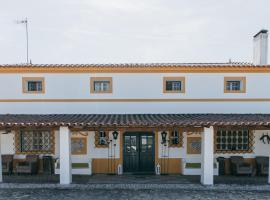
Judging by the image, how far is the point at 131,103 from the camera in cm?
1302

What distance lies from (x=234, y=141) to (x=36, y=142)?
10694mm

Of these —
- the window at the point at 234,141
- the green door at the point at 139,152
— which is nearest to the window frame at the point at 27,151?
the green door at the point at 139,152

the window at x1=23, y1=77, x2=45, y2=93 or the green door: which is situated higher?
the window at x1=23, y1=77, x2=45, y2=93

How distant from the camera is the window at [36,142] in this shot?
12.8 m

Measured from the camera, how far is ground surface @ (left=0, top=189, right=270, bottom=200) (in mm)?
9461

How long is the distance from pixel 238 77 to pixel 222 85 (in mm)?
987

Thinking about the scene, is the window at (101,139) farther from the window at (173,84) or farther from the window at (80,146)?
the window at (173,84)

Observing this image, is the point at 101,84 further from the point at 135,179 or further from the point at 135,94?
the point at 135,179

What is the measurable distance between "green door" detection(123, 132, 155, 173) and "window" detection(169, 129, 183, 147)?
102cm

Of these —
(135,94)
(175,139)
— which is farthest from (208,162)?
(135,94)

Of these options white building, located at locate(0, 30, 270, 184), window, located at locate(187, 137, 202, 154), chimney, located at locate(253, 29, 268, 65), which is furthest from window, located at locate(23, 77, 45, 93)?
chimney, located at locate(253, 29, 268, 65)

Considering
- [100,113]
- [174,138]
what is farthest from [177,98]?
[100,113]

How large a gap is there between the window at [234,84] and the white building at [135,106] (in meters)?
0.05

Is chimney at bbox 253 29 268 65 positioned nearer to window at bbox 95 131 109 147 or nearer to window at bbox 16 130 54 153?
window at bbox 95 131 109 147
